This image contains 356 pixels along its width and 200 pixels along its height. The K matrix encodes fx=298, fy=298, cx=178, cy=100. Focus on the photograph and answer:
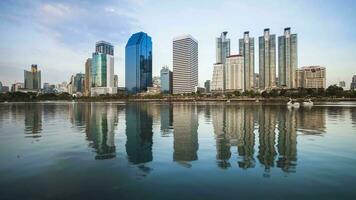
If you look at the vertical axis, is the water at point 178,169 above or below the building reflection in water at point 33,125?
below

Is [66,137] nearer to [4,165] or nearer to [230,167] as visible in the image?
[4,165]

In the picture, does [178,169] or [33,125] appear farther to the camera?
[33,125]

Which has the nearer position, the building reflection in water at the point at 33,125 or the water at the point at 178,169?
the water at the point at 178,169

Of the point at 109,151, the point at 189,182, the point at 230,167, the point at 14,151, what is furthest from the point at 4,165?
the point at 230,167

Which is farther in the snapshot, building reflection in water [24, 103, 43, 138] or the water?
building reflection in water [24, 103, 43, 138]

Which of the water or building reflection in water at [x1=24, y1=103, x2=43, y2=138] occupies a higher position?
building reflection in water at [x1=24, y1=103, x2=43, y2=138]

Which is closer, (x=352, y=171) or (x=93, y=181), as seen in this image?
(x=93, y=181)

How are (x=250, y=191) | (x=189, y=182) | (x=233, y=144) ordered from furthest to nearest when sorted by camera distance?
(x=233, y=144) → (x=189, y=182) → (x=250, y=191)

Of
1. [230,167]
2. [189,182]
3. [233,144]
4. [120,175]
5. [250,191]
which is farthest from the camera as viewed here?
[233,144]

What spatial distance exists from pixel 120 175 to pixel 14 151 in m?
13.6

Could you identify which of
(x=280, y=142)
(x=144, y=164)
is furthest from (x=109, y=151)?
(x=280, y=142)

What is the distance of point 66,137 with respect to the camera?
116 ft

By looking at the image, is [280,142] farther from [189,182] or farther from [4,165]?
[4,165]

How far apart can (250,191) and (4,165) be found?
56.2 feet
